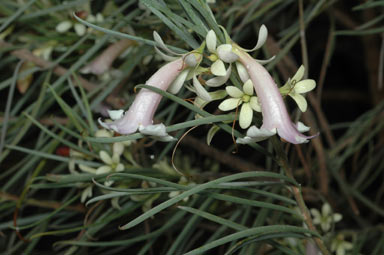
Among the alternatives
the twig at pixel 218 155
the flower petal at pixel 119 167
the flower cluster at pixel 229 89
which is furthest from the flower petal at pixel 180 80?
the twig at pixel 218 155

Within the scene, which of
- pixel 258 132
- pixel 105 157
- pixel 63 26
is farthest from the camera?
pixel 63 26

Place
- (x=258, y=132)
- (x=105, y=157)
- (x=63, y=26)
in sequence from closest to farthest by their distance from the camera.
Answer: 1. (x=258, y=132)
2. (x=105, y=157)
3. (x=63, y=26)

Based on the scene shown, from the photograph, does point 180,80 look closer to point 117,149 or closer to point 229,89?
point 229,89

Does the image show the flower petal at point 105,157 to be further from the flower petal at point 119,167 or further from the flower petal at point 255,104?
the flower petal at point 255,104

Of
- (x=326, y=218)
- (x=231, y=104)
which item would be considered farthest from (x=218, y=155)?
(x=231, y=104)

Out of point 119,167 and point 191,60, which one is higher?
point 191,60

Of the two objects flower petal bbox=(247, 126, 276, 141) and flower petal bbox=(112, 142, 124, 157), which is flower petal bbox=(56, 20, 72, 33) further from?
flower petal bbox=(247, 126, 276, 141)

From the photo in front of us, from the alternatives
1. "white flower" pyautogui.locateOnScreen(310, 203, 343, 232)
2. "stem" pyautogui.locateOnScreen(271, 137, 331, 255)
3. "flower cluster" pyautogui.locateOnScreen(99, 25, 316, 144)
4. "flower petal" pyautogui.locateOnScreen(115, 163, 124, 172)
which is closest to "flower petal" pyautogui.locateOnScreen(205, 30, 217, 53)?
"flower cluster" pyautogui.locateOnScreen(99, 25, 316, 144)
